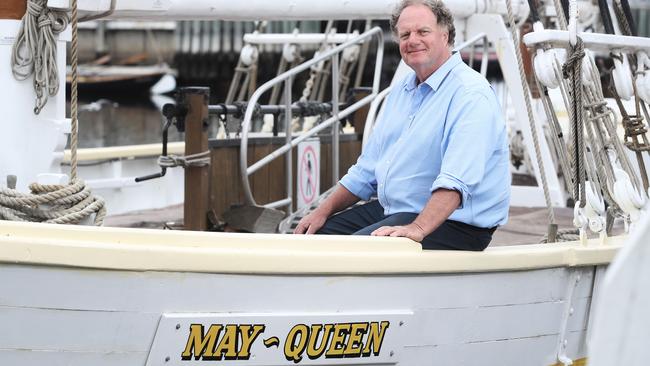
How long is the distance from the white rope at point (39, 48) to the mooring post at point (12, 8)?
0.18ft

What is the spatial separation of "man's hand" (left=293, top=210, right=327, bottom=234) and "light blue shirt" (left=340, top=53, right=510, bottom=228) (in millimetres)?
329

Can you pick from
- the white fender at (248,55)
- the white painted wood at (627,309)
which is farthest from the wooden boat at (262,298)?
the white fender at (248,55)

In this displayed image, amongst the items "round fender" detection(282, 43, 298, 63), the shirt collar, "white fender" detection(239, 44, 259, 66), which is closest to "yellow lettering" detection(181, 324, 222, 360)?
the shirt collar

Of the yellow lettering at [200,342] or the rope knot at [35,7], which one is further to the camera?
the rope knot at [35,7]

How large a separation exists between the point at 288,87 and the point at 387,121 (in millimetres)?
1979

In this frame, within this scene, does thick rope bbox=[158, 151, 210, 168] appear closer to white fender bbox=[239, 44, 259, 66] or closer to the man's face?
the man's face

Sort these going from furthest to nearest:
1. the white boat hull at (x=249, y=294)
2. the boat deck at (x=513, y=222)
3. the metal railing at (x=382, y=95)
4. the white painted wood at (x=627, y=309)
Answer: the metal railing at (x=382, y=95)
the boat deck at (x=513, y=222)
the white boat hull at (x=249, y=294)
the white painted wood at (x=627, y=309)

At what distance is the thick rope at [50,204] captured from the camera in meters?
5.00

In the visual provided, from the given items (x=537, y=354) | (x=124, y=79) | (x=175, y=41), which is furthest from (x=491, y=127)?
(x=175, y=41)

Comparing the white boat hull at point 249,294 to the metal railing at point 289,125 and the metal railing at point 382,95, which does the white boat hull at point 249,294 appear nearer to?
the metal railing at point 289,125

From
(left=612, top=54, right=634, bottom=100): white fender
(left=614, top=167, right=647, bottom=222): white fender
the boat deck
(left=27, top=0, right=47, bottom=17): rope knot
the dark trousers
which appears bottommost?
the boat deck

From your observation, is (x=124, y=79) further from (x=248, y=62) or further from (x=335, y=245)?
(x=335, y=245)

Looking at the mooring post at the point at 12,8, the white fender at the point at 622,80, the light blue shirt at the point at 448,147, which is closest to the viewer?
the light blue shirt at the point at 448,147

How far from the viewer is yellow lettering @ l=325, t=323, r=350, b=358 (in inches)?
193
